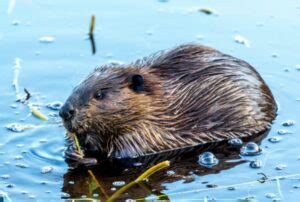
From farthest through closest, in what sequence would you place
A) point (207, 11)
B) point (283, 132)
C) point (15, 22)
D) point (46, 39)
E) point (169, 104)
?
point (207, 11) < point (15, 22) < point (46, 39) < point (283, 132) < point (169, 104)

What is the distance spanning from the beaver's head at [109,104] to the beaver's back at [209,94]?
198 mm

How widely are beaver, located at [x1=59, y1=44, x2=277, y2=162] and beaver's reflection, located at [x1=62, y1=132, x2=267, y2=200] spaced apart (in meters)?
0.10

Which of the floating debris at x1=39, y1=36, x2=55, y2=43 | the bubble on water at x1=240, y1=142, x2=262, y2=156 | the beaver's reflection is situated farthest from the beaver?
the floating debris at x1=39, y1=36, x2=55, y2=43

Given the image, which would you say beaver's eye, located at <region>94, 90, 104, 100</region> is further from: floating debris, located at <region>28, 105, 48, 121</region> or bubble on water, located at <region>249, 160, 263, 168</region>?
bubble on water, located at <region>249, 160, 263, 168</region>

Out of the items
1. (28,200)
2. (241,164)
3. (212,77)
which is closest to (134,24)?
(212,77)

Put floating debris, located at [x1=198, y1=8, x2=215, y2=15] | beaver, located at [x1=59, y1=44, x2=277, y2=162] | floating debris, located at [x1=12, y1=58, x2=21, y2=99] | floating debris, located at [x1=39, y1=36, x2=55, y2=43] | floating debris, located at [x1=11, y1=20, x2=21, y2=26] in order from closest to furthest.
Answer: beaver, located at [x1=59, y1=44, x2=277, y2=162], floating debris, located at [x1=12, y1=58, x2=21, y2=99], floating debris, located at [x1=39, y1=36, x2=55, y2=43], floating debris, located at [x1=11, y1=20, x2=21, y2=26], floating debris, located at [x1=198, y1=8, x2=215, y2=15]

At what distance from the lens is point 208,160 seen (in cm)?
770

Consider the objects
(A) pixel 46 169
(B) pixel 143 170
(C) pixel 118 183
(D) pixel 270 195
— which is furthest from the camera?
(B) pixel 143 170

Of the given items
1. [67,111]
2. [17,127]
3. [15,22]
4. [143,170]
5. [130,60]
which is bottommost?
[143,170]

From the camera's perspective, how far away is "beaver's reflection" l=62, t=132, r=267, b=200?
7.20 meters

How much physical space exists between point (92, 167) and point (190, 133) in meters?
0.85

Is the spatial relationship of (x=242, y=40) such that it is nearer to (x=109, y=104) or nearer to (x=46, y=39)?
(x=46, y=39)

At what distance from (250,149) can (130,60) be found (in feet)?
6.24

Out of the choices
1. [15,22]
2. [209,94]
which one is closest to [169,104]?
[209,94]
